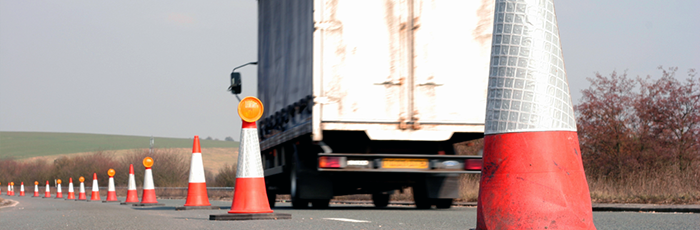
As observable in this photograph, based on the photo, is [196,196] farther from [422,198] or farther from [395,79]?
[395,79]

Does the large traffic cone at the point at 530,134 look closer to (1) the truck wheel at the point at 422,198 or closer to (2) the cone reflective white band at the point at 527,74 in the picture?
(2) the cone reflective white band at the point at 527,74

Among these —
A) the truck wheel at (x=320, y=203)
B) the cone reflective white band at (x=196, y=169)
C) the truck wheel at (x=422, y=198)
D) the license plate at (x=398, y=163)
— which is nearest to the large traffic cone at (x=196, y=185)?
the cone reflective white band at (x=196, y=169)

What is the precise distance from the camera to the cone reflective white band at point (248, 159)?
25.2 feet

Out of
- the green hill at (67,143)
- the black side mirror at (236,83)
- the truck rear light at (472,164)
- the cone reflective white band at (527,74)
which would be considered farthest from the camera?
the green hill at (67,143)

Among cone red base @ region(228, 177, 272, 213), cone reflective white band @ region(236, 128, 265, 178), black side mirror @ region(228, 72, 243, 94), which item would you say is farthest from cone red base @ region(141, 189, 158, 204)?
cone red base @ region(228, 177, 272, 213)

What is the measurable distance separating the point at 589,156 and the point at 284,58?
12.9m

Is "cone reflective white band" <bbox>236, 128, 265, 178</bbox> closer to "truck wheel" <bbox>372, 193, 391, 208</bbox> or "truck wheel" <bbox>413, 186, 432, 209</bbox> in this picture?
"truck wheel" <bbox>413, 186, 432, 209</bbox>

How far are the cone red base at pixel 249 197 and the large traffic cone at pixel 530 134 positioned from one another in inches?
169

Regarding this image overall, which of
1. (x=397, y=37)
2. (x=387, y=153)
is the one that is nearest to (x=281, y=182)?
(x=387, y=153)

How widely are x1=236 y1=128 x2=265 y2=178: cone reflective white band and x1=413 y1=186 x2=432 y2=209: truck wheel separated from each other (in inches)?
154

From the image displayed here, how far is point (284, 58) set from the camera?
468 inches

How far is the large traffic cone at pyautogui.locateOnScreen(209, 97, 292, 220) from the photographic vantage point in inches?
294

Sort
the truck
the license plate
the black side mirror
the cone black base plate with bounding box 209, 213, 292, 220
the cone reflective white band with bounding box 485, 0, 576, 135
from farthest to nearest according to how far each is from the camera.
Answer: the black side mirror, the license plate, the truck, the cone black base plate with bounding box 209, 213, 292, 220, the cone reflective white band with bounding box 485, 0, 576, 135

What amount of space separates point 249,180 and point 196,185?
3806 mm
